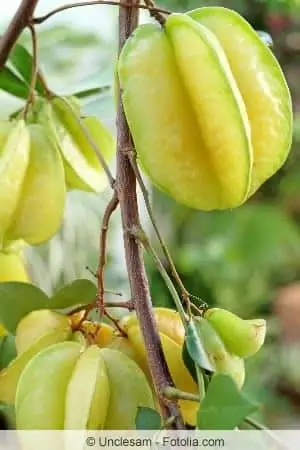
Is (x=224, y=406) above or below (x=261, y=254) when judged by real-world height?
above

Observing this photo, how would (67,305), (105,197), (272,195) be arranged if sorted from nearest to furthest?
(67,305) < (105,197) < (272,195)

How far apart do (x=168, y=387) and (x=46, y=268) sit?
76 cm

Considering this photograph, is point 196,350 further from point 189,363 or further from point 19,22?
point 19,22

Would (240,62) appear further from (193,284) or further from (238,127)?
(193,284)

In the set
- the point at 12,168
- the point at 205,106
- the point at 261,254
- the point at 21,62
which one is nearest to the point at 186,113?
the point at 205,106

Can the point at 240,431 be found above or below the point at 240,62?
below

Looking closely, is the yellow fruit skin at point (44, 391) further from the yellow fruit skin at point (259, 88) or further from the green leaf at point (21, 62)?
the green leaf at point (21, 62)

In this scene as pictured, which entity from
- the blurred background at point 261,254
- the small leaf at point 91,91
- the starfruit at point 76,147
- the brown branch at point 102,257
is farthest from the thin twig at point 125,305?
the blurred background at point 261,254

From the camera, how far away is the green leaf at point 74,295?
46cm

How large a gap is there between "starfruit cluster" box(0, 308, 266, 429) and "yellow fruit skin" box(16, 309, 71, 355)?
0.05 ft

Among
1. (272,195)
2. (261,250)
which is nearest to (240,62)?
(261,250)

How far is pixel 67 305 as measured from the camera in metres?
0.46

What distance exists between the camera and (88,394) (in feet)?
1.26

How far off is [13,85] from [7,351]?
170mm
